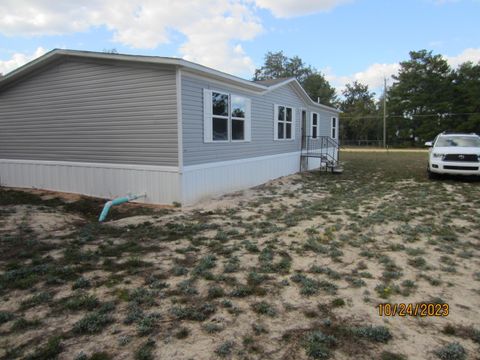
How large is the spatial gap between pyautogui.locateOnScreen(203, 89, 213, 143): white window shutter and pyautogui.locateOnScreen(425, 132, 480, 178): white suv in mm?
Answer: 7621

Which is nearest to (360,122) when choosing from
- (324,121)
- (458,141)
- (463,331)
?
(324,121)

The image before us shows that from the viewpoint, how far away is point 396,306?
2.82 m

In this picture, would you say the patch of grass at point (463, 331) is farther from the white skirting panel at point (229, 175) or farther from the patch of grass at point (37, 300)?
the white skirting panel at point (229, 175)

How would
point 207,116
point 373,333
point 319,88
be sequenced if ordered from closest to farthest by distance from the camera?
1. point 373,333
2. point 207,116
3. point 319,88

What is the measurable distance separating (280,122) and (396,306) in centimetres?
951

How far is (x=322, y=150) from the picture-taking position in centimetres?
1588

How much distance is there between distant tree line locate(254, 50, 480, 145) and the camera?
35.1m

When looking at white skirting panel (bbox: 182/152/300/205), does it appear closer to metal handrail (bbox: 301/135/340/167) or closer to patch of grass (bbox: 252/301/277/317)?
metal handrail (bbox: 301/135/340/167)

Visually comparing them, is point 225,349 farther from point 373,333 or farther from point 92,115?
point 92,115

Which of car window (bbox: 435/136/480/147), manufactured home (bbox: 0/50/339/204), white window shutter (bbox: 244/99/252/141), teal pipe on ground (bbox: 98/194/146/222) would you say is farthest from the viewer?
car window (bbox: 435/136/480/147)

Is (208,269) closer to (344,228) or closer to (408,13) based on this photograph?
(344,228)

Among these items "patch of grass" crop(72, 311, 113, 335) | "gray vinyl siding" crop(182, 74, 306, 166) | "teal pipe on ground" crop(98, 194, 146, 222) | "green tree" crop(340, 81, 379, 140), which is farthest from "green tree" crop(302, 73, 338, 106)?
"patch of grass" crop(72, 311, 113, 335)

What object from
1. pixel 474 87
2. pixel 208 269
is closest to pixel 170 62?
pixel 208 269

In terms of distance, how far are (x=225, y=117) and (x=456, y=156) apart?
24.5ft
